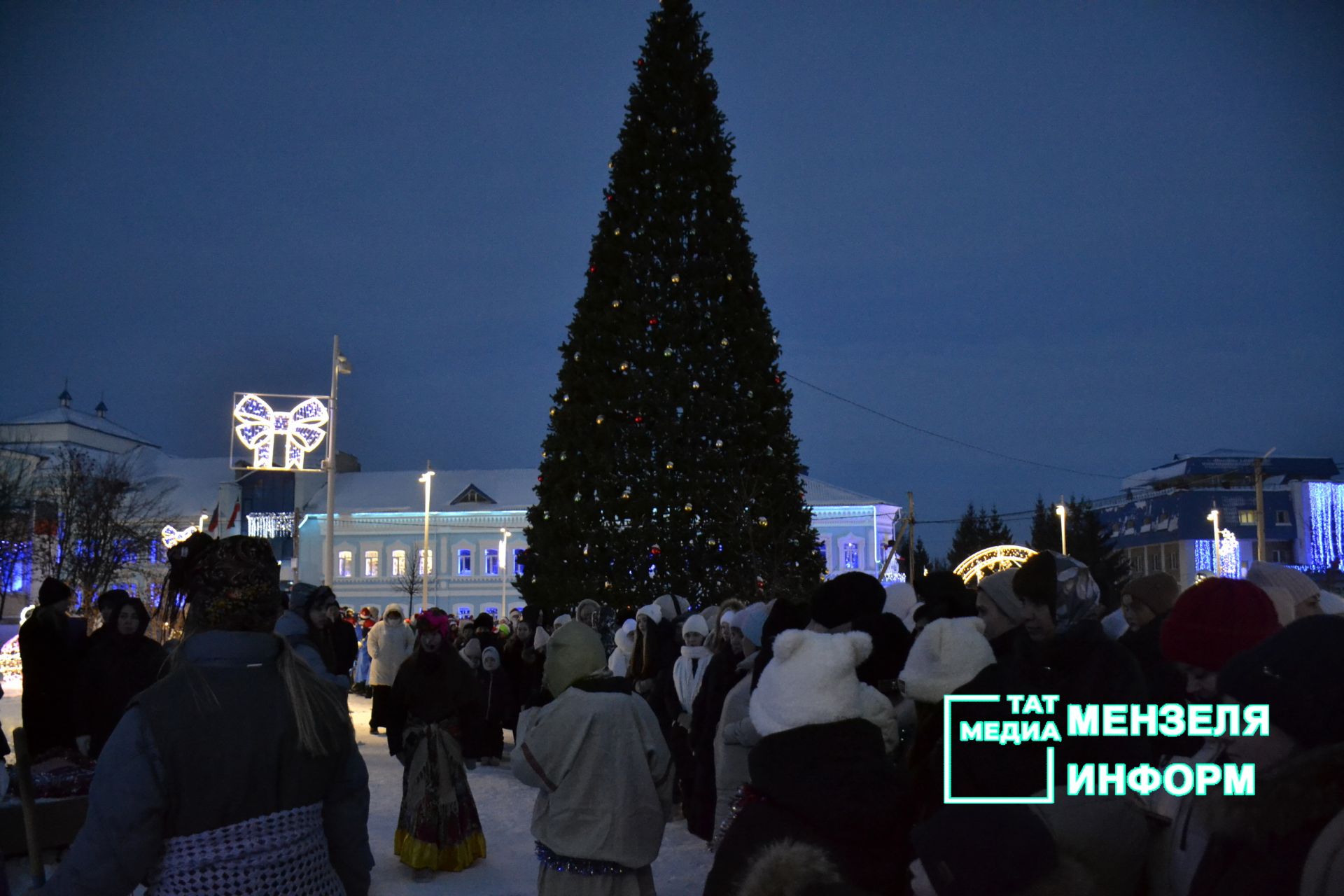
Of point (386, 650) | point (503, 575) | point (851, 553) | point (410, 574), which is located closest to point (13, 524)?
point (410, 574)

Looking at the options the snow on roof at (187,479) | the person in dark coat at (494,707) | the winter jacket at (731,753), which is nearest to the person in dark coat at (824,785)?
the winter jacket at (731,753)

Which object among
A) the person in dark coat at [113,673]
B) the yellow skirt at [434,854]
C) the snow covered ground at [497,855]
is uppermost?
the person in dark coat at [113,673]

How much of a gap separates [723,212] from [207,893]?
16.5m

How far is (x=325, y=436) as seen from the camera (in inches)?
1235

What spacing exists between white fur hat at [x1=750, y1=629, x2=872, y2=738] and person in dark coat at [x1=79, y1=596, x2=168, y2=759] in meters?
6.08

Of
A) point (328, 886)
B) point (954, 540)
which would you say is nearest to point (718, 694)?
point (328, 886)

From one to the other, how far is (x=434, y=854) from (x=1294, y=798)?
792 cm

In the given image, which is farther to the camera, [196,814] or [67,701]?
[67,701]

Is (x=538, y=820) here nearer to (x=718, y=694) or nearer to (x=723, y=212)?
(x=718, y=694)

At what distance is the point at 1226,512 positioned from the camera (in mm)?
82938

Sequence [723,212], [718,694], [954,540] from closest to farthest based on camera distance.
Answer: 1. [718,694]
2. [723,212]
3. [954,540]

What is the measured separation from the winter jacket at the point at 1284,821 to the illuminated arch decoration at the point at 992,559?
16.6 m

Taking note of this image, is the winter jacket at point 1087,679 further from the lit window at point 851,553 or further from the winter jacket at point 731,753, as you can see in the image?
the lit window at point 851,553

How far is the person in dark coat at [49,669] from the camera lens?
9.27 m
